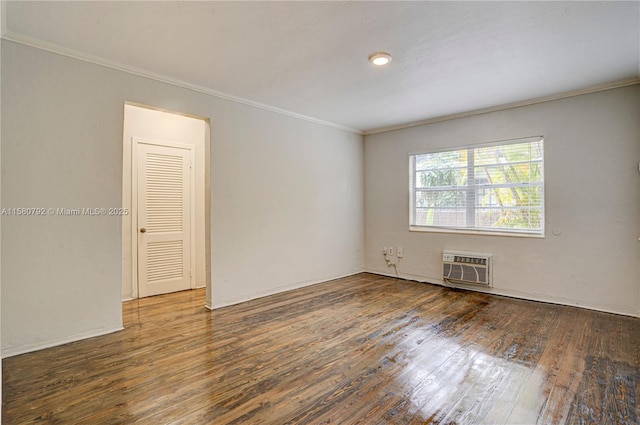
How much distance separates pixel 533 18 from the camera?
2.37 metres

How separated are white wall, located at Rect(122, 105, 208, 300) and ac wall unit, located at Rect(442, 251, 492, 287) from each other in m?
3.46

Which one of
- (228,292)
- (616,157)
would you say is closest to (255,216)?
(228,292)

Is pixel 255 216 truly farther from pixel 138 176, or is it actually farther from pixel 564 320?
pixel 564 320

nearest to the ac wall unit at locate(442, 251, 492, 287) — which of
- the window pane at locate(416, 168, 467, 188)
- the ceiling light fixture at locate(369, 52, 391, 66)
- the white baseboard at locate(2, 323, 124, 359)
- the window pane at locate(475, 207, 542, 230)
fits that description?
the window pane at locate(475, 207, 542, 230)

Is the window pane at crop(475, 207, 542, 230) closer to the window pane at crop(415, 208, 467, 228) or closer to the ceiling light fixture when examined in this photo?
the window pane at crop(415, 208, 467, 228)

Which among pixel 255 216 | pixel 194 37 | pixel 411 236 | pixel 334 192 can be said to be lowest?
pixel 411 236

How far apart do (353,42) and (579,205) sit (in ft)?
10.6

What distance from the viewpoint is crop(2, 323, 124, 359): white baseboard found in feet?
8.52

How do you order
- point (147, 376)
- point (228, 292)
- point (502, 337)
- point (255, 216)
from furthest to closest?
point (255, 216) → point (228, 292) → point (502, 337) → point (147, 376)

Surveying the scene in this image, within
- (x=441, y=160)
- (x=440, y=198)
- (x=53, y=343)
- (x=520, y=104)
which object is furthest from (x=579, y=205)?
(x=53, y=343)

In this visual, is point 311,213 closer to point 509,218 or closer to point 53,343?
point 509,218

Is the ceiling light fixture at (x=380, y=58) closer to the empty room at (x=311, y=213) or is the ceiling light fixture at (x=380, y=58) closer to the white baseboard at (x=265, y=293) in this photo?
the empty room at (x=311, y=213)

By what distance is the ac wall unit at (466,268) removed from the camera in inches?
177

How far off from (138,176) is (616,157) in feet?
18.7
